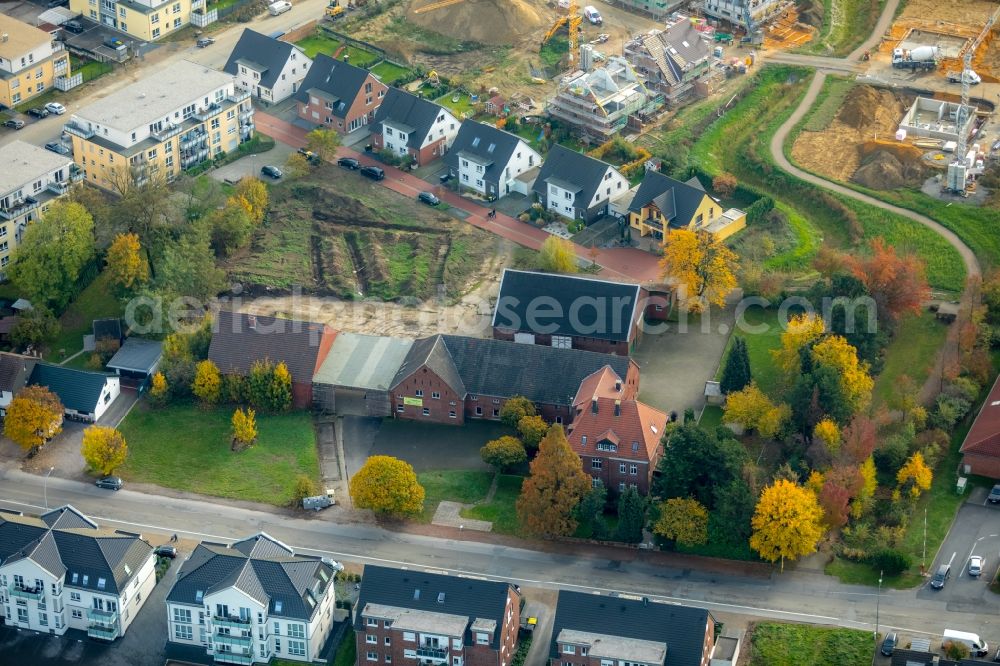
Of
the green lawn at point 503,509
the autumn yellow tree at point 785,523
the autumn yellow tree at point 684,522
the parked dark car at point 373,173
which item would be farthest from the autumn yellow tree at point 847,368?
the parked dark car at point 373,173

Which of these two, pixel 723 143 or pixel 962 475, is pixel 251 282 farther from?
pixel 962 475

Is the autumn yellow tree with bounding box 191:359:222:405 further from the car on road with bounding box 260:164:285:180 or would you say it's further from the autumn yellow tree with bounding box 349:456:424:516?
the car on road with bounding box 260:164:285:180

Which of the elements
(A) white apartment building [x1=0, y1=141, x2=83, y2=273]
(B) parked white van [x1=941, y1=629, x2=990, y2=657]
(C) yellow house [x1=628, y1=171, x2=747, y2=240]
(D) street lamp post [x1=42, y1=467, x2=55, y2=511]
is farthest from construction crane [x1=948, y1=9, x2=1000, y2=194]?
(D) street lamp post [x1=42, y1=467, x2=55, y2=511]

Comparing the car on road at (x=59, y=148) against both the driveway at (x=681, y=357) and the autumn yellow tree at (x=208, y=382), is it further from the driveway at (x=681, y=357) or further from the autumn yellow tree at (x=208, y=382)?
the driveway at (x=681, y=357)

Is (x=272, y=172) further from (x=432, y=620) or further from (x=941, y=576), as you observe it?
(x=941, y=576)

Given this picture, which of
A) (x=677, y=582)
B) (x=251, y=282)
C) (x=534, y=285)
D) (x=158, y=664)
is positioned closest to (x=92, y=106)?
(x=251, y=282)

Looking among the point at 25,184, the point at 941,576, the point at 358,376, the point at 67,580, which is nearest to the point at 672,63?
the point at 358,376
